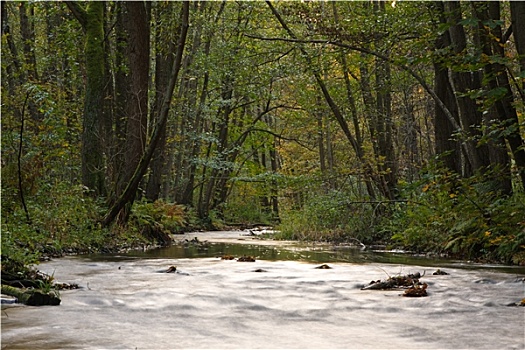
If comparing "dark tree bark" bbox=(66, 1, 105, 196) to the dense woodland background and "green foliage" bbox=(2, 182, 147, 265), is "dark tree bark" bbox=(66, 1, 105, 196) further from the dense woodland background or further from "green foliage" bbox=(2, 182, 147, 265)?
"green foliage" bbox=(2, 182, 147, 265)

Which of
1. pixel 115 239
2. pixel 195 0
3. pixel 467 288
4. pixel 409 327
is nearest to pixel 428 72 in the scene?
pixel 195 0

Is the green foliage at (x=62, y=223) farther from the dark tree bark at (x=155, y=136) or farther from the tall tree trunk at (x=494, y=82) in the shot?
the tall tree trunk at (x=494, y=82)

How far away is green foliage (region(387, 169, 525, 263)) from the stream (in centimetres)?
171

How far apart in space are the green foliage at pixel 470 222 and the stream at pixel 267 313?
5.63 ft

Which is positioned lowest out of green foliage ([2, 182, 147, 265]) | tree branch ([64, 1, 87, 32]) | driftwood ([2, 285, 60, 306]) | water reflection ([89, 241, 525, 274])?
water reflection ([89, 241, 525, 274])

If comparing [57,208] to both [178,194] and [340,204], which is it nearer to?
[340,204]

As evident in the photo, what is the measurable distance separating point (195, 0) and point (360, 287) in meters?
20.1

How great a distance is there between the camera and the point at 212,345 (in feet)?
10.6

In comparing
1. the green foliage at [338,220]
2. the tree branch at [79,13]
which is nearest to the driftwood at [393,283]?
the green foliage at [338,220]

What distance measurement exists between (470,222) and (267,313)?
261 inches

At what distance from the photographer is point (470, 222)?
32.8 feet

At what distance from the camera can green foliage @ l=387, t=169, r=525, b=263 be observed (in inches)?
344

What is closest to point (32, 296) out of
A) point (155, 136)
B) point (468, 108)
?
point (155, 136)

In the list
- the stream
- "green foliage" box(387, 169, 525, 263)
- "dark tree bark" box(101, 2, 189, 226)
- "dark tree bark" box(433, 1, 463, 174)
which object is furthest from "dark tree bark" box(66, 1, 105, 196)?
"dark tree bark" box(433, 1, 463, 174)
